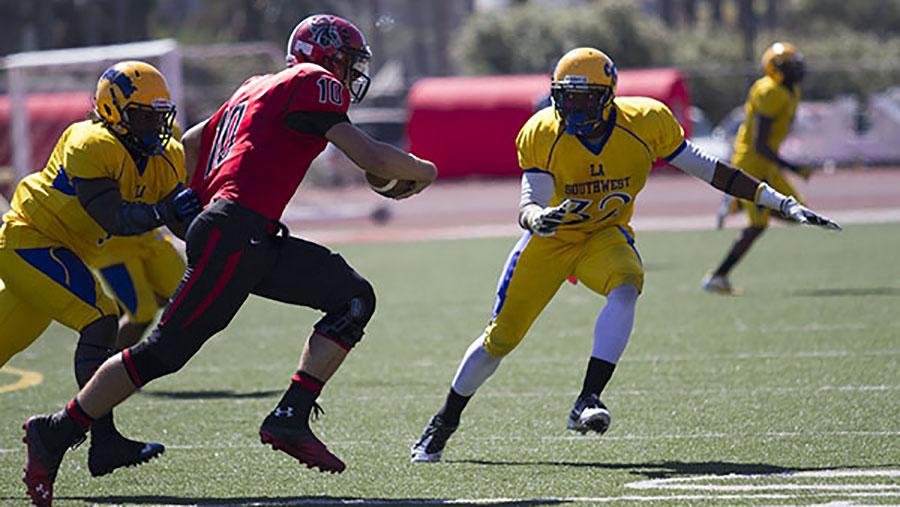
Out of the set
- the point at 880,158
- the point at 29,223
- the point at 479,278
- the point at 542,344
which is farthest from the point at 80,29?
the point at 29,223

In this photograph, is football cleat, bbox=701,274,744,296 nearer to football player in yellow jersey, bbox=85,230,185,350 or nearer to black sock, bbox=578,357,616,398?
football player in yellow jersey, bbox=85,230,185,350

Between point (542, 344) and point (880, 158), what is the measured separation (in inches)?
840

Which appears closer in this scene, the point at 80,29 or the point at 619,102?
the point at 619,102

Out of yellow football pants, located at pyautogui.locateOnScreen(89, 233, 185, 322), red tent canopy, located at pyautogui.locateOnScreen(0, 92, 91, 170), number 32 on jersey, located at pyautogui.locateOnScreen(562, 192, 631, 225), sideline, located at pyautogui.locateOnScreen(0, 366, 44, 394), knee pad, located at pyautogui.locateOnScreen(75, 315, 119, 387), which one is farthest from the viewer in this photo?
red tent canopy, located at pyautogui.locateOnScreen(0, 92, 91, 170)

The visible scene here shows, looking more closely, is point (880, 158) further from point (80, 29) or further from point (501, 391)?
point (501, 391)

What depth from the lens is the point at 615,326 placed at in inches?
231

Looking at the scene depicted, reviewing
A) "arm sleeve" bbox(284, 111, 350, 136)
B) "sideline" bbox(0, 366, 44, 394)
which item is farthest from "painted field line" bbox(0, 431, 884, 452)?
"sideline" bbox(0, 366, 44, 394)

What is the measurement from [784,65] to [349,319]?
23.4 ft

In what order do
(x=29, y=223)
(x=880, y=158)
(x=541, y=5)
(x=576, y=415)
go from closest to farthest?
1. (x=576, y=415)
2. (x=29, y=223)
3. (x=880, y=158)
4. (x=541, y=5)

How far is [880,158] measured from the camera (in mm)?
29156

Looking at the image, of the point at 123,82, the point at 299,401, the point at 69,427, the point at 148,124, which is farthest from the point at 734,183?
the point at 69,427

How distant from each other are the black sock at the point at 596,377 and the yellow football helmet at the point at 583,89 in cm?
96

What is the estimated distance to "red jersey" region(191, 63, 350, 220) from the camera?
5.13 meters

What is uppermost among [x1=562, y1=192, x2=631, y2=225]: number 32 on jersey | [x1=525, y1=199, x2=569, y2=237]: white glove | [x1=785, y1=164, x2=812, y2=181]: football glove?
[x1=525, y1=199, x2=569, y2=237]: white glove
